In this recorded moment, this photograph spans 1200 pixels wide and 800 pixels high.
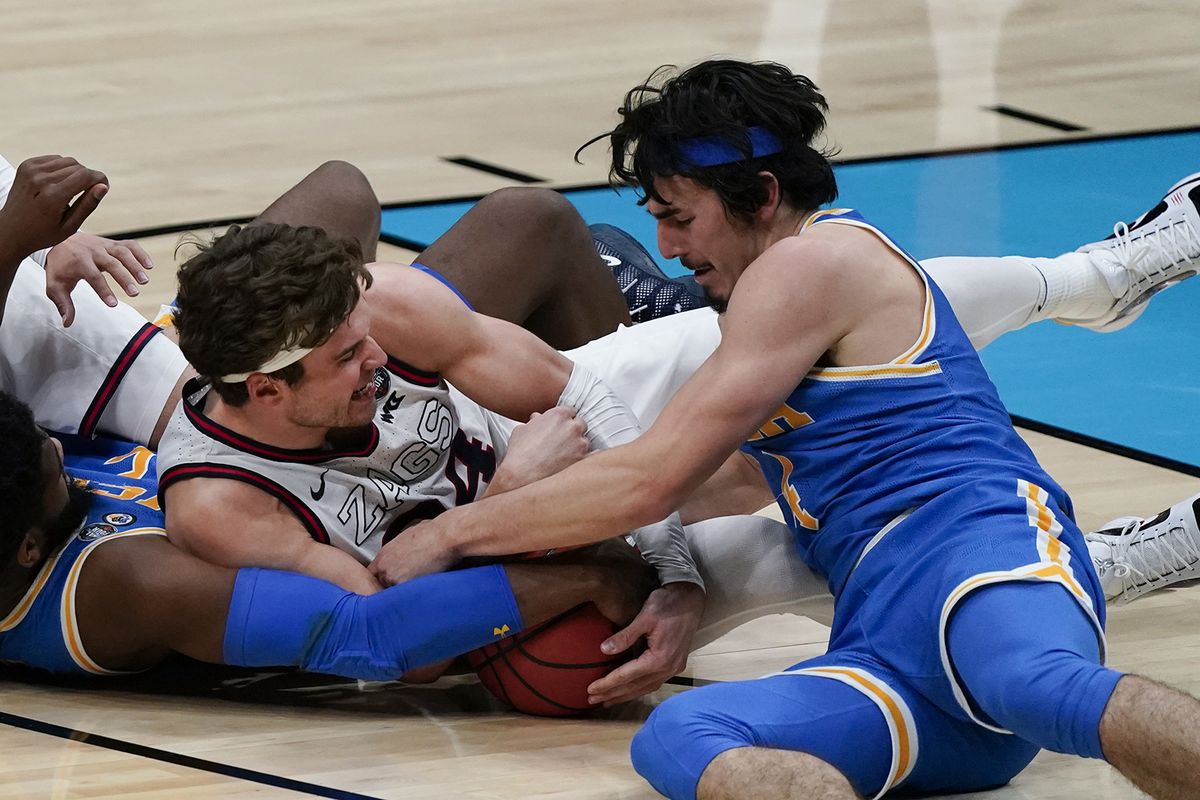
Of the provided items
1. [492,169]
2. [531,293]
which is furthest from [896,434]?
[492,169]

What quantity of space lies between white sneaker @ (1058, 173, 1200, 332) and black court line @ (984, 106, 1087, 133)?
3261mm

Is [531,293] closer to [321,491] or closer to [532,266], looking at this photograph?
[532,266]

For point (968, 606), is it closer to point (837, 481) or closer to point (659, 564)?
point (837, 481)

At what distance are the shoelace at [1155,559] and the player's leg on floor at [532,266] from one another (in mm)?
1160

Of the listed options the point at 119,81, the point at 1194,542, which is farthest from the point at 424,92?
the point at 1194,542

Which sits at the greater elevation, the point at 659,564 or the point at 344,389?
the point at 344,389

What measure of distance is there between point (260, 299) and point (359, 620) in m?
0.53

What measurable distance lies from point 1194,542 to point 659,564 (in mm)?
1079

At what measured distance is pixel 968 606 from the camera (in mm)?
2822

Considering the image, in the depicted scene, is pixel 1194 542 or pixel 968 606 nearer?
pixel 968 606

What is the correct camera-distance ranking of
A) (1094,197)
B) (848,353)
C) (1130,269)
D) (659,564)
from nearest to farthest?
1. (848,353)
2. (659,564)
3. (1130,269)
4. (1094,197)

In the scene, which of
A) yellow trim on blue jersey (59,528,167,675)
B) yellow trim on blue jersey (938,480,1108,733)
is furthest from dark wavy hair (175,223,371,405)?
yellow trim on blue jersey (938,480,1108,733)

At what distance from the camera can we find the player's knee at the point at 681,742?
2.73 meters

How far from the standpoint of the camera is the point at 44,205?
3.42 meters
